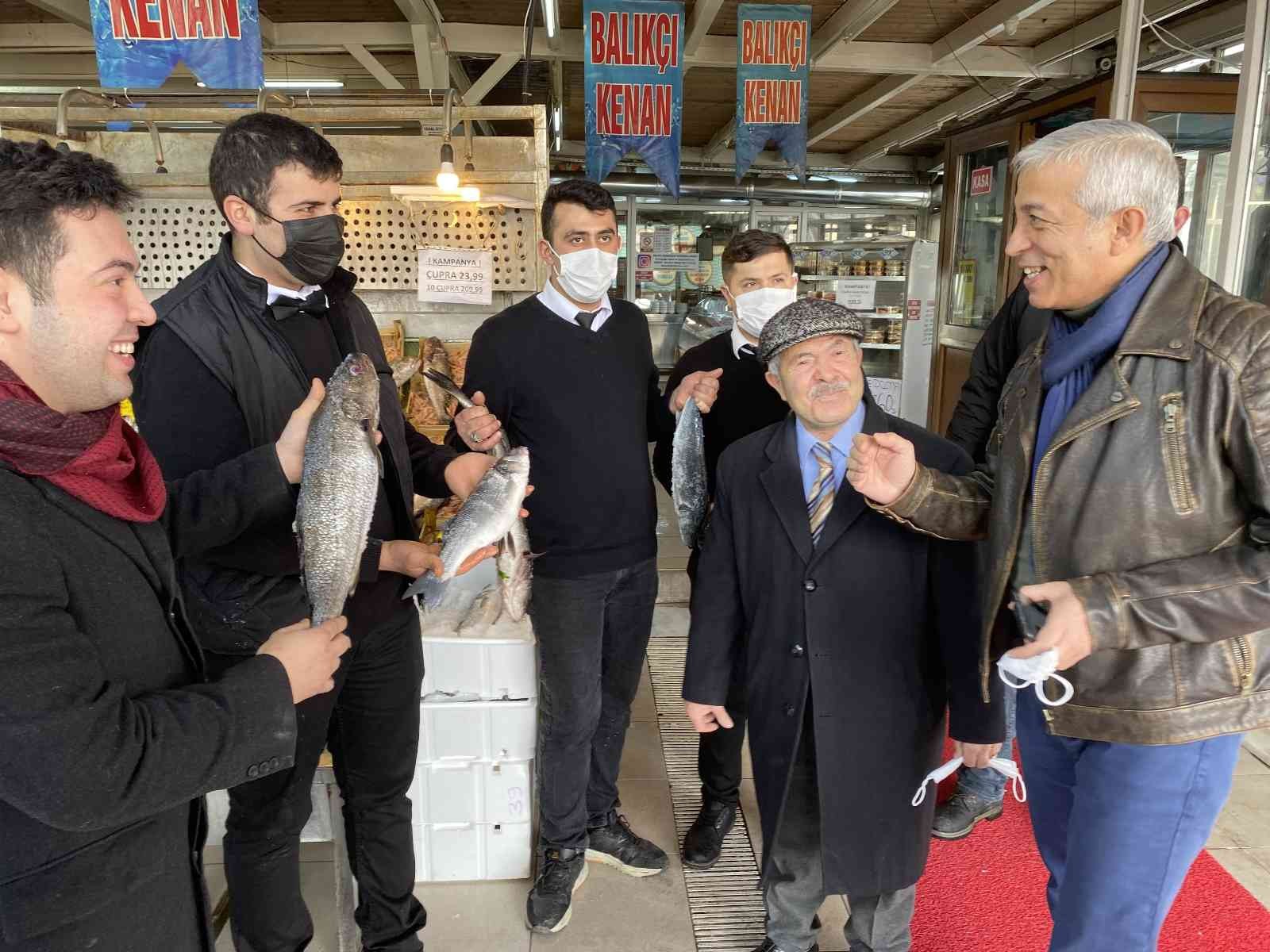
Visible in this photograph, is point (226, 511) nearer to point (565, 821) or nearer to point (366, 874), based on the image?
point (366, 874)

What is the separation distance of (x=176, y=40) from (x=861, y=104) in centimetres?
656

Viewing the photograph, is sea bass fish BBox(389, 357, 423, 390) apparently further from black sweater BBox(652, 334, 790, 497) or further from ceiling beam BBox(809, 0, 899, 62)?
ceiling beam BBox(809, 0, 899, 62)

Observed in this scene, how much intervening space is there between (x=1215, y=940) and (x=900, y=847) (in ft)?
4.43

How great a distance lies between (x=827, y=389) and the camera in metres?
1.96

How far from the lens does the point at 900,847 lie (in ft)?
6.61

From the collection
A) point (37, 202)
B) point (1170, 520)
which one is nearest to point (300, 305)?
point (37, 202)

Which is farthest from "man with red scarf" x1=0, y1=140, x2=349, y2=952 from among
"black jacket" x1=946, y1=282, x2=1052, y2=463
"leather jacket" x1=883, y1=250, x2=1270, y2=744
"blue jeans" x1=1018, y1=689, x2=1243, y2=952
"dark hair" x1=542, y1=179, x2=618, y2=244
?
"black jacket" x1=946, y1=282, x2=1052, y2=463

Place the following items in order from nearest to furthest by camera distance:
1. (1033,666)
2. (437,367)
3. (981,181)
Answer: (1033,666) → (437,367) → (981,181)

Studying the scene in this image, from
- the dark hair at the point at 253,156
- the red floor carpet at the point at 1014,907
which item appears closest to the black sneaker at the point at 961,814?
the red floor carpet at the point at 1014,907

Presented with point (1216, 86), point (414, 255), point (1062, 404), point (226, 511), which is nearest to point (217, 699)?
point (226, 511)

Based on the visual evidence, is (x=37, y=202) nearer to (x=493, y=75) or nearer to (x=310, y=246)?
(x=310, y=246)

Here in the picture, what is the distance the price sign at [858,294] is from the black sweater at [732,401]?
523 centimetres

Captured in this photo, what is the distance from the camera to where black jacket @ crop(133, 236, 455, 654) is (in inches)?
66.2

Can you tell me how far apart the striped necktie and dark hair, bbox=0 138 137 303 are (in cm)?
155
